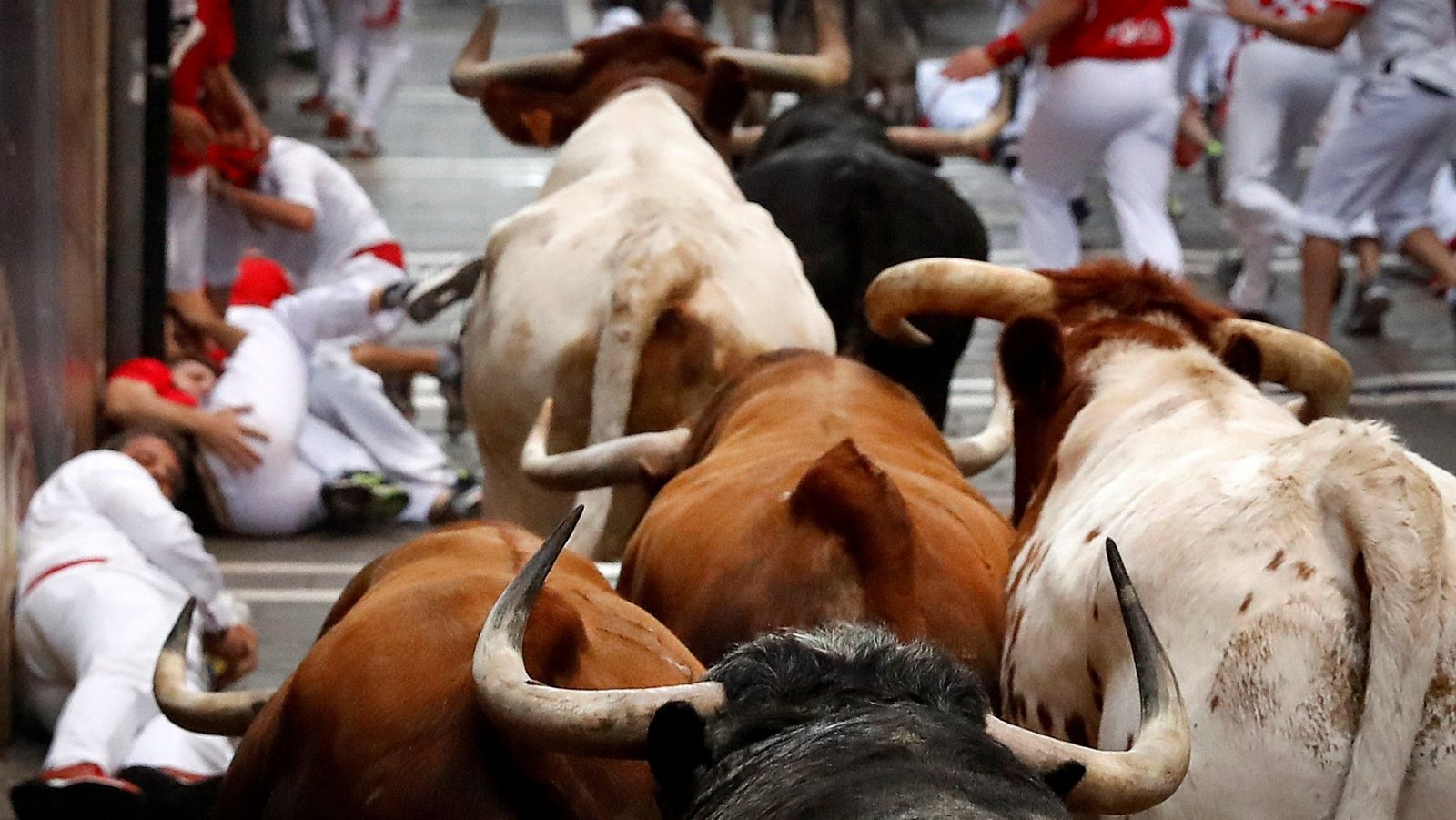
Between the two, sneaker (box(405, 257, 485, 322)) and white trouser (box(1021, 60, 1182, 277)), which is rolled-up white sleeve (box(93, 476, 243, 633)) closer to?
sneaker (box(405, 257, 485, 322))

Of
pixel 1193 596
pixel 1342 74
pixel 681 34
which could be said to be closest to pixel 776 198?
pixel 681 34

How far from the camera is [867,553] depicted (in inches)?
139

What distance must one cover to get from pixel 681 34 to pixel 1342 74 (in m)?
5.34

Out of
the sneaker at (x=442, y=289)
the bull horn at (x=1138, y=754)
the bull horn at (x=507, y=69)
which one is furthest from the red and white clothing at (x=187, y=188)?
the bull horn at (x=1138, y=754)

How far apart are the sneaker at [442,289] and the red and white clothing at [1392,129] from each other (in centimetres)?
466

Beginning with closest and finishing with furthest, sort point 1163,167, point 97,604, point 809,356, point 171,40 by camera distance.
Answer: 1. point 809,356
2. point 97,604
3. point 171,40
4. point 1163,167

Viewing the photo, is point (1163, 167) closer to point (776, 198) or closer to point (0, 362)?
point (776, 198)

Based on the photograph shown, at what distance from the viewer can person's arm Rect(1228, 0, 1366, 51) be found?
31.1 ft

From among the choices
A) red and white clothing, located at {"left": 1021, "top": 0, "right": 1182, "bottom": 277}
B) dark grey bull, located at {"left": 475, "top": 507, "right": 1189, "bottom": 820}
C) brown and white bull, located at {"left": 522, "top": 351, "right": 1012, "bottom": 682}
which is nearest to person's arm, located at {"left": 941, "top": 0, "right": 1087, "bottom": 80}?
red and white clothing, located at {"left": 1021, "top": 0, "right": 1182, "bottom": 277}

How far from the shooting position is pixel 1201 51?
14.5 metres

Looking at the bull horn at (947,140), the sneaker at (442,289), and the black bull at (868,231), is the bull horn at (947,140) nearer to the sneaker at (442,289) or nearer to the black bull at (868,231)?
the black bull at (868,231)

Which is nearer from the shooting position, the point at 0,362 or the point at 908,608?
the point at 908,608

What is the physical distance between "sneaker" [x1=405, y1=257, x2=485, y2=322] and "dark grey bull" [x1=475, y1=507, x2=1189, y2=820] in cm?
417

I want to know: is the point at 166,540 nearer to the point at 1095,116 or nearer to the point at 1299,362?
the point at 1299,362
